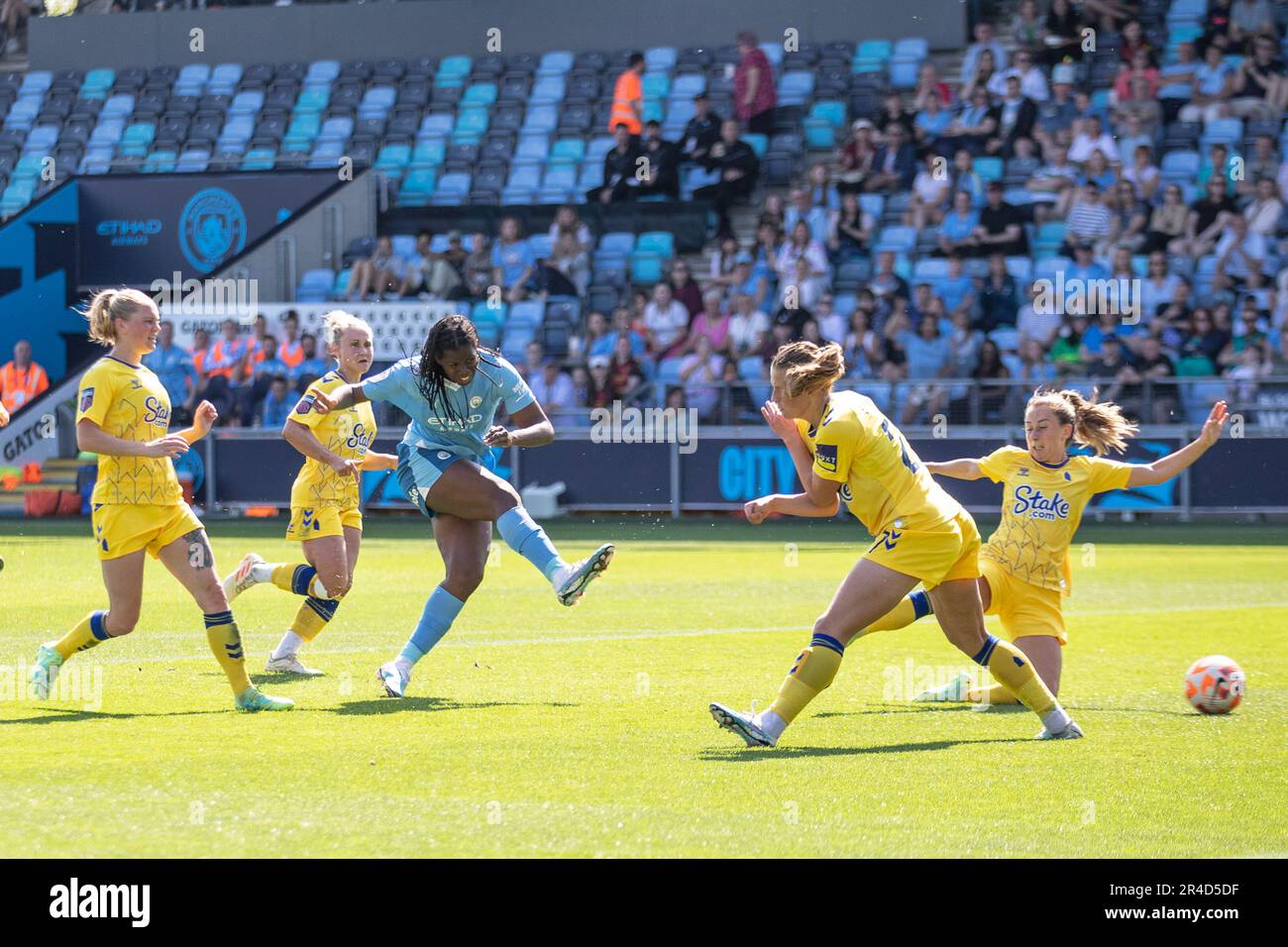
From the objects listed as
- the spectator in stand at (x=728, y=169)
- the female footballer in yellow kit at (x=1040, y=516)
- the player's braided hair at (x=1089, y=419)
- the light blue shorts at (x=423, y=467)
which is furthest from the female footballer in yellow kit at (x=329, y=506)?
the spectator in stand at (x=728, y=169)

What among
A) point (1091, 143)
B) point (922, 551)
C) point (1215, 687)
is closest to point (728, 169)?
point (1091, 143)

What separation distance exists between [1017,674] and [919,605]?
1105 mm

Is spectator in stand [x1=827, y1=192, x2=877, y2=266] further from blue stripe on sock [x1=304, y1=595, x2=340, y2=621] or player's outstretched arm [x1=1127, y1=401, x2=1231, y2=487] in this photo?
player's outstretched arm [x1=1127, y1=401, x2=1231, y2=487]

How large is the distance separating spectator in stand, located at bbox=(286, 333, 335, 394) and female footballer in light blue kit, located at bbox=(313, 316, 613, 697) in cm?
1619

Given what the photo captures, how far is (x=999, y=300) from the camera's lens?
2328 centimetres

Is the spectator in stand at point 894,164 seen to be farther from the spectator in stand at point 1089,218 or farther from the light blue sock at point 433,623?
the light blue sock at point 433,623

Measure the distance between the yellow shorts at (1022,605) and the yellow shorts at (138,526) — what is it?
3.93 m

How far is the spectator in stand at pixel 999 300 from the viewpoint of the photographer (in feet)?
76.1

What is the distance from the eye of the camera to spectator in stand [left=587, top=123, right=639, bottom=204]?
27.5 meters

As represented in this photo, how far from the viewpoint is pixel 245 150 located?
1278 inches

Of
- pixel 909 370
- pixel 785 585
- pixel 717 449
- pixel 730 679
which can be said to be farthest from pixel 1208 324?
pixel 730 679

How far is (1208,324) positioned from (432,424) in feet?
49.9
